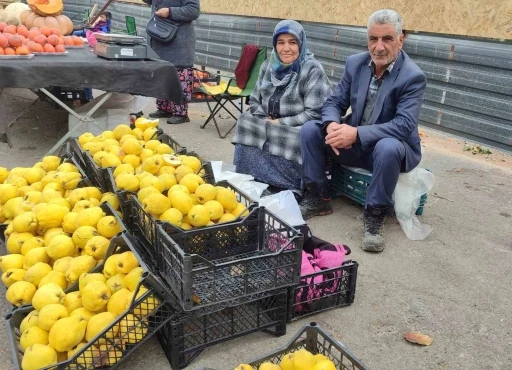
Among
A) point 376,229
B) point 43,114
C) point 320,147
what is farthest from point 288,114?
point 43,114

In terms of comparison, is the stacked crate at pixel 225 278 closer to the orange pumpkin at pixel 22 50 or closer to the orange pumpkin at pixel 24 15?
the orange pumpkin at pixel 22 50

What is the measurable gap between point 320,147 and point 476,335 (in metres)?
1.92

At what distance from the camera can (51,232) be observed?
107 inches

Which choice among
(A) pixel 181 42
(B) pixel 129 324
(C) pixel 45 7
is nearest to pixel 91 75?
(A) pixel 181 42

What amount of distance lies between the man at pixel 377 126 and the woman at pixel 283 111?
285mm

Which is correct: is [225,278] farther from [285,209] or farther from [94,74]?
[94,74]

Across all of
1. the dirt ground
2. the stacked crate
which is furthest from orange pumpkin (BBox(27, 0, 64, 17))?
the stacked crate

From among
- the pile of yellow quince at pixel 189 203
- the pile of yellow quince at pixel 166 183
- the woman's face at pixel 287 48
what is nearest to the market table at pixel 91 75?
the woman's face at pixel 287 48

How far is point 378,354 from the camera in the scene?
2.52 meters

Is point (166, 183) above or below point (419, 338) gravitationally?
above

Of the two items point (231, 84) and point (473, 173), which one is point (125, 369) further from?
point (231, 84)

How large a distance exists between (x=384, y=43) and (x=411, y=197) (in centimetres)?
121

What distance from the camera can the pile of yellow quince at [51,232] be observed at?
2.44 meters

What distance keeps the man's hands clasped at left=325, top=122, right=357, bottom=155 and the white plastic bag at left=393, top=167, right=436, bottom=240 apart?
1.69 feet
